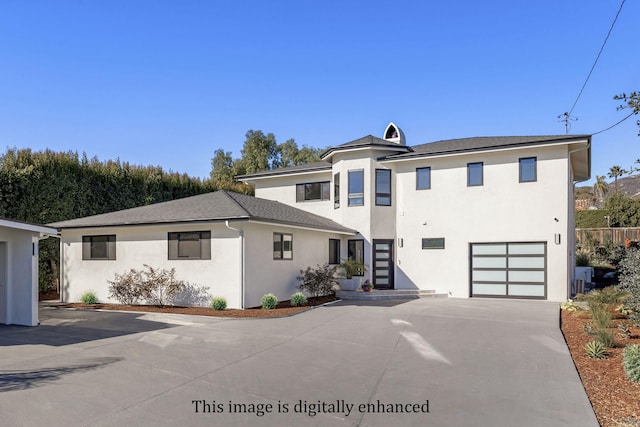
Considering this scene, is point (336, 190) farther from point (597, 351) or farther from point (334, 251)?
point (597, 351)

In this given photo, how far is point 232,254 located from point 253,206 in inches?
97.6

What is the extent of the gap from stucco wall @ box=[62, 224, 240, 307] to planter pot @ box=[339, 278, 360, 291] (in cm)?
596

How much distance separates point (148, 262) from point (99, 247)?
2.36 metres

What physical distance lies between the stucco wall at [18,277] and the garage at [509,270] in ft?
49.5

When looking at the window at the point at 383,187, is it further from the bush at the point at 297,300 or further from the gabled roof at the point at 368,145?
the bush at the point at 297,300

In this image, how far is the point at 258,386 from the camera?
19.3ft

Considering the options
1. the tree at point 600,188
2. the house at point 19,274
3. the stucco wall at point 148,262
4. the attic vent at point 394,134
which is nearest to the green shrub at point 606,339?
the stucco wall at point 148,262

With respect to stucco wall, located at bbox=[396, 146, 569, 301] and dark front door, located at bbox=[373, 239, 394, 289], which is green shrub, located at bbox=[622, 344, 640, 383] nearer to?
stucco wall, located at bbox=[396, 146, 569, 301]

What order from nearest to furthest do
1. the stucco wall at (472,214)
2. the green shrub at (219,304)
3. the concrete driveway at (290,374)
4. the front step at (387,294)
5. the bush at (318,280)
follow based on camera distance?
the concrete driveway at (290,374) < the green shrub at (219,304) < the stucco wall at (472,214) < the bush at (318,280) < the front step at (387,294)

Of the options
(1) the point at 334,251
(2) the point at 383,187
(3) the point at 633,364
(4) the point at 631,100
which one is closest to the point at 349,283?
(1) the point at 334,251

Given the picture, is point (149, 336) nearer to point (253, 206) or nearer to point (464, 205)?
point (253, 206)

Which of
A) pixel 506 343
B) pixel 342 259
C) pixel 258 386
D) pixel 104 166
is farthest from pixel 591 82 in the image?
pixel 104 166

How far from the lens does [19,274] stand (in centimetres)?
1123

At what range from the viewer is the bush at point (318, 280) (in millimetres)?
16094
